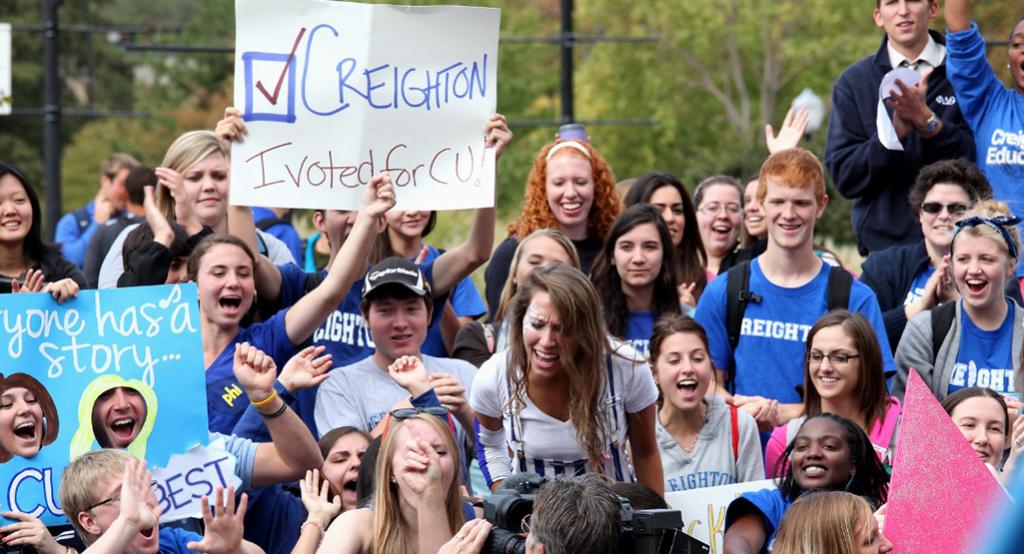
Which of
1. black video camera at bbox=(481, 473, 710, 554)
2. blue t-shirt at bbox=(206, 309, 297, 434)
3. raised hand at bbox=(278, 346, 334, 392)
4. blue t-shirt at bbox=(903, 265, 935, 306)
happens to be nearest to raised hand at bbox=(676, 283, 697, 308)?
blue t-shirt at bbox=(903, 265, 935, 306)

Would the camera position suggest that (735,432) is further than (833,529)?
Yes

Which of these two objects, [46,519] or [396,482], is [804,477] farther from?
A: [46,519]

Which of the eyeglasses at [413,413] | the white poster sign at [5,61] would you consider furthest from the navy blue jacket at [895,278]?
the white poster sign at [5,61]

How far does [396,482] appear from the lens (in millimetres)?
4836

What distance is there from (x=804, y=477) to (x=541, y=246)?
1.70 m

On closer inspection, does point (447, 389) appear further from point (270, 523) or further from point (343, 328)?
point (343, 328)

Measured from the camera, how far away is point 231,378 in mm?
6012

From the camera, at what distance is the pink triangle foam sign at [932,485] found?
4.28m

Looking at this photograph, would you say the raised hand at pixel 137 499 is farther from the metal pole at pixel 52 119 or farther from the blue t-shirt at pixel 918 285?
the metal pole at pixel 52 119

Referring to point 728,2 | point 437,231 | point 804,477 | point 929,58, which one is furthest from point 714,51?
point 804,477


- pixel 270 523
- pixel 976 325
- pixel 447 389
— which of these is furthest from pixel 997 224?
pixel 270 523

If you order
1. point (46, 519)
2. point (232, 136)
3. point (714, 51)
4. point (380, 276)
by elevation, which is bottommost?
point (46, 519)

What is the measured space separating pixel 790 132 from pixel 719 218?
2.10 ft

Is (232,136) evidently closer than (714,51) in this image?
Yes
